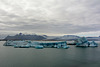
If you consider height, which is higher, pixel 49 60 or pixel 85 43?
pixel 85 43

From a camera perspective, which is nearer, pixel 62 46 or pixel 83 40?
pixel 62 46

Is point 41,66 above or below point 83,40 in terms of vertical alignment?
below

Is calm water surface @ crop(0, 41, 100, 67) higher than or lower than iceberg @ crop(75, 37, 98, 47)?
lower

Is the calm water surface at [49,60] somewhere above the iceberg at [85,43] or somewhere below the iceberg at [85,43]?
below

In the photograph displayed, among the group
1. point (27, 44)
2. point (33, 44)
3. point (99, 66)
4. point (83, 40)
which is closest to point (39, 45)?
point (33, 44)

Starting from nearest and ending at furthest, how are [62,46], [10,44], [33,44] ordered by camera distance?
[62,46] → [33,44] → [10,44]

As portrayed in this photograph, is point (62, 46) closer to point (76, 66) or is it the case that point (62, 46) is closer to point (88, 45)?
point (88, 45)

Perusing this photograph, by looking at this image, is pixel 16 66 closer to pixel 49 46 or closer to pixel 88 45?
pixel 49 46

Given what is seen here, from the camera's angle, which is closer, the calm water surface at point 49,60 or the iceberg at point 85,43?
the calm water surface at point 49,60

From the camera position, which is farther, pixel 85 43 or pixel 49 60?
pixel 85 43

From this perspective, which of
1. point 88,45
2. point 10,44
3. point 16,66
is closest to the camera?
point 16,66

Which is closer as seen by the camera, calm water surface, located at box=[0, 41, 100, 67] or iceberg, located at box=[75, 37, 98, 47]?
calm water surface, located at box=[0, 41, 100, 67]
